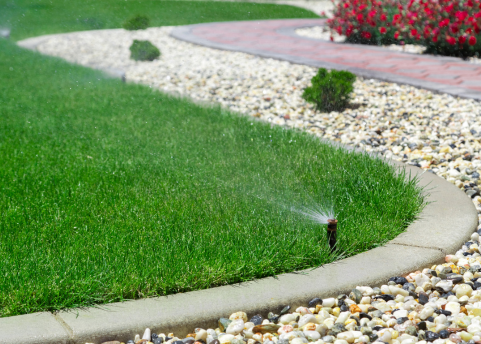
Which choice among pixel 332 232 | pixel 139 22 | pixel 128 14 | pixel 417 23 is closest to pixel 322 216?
pixel 332 232

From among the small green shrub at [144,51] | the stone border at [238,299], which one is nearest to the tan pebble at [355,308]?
the stone border at [238,299]

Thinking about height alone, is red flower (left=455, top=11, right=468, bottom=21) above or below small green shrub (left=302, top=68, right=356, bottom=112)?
Result: above

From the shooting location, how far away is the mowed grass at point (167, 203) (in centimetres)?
246

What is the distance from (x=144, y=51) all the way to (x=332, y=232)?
7.66m

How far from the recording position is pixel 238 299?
91.7 inches

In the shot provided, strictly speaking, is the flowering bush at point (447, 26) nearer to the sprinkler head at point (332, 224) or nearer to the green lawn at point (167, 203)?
the green lawn at point (167, 203)

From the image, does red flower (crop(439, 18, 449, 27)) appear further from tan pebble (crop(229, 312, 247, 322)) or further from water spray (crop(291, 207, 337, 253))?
tan pebble (crop(229, 312, 247, 322))

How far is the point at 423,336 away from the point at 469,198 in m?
1.48

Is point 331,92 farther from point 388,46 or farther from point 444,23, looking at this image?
point 388,46

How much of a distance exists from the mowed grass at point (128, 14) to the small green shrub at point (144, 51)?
5.86 metres

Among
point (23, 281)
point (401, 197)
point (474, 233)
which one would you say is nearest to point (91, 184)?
point (23, 281)

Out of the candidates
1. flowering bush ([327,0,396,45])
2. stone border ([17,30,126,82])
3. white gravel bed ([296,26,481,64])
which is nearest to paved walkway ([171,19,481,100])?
white gravel bed ([296,26,481,64])

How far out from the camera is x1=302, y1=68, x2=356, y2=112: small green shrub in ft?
18.7

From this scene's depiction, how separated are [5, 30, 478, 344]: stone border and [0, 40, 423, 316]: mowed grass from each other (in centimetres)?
7
